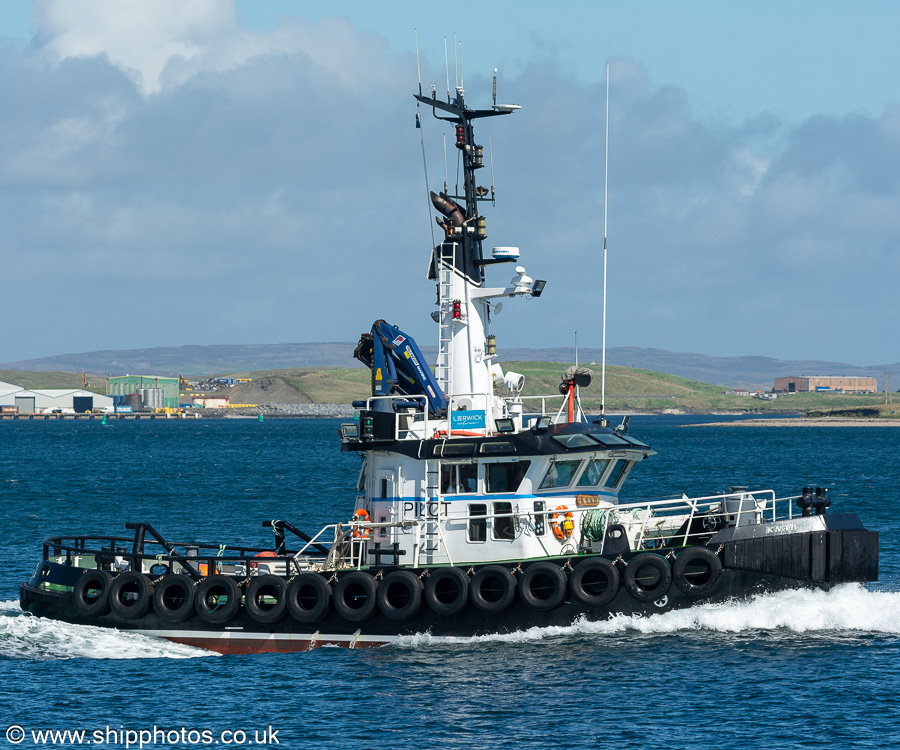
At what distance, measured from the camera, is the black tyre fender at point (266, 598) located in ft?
69.3

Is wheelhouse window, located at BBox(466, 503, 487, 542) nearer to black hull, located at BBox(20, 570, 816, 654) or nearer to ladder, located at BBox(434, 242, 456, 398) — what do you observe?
black hull, located at BBox(20, 570, 816, 654)

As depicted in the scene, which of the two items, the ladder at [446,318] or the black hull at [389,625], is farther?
the ladder at [446,318]

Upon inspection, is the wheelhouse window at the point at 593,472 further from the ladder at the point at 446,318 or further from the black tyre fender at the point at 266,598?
the black tyre fender at the point at 266,598

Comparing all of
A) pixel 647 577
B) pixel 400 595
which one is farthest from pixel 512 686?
pixel 647 577

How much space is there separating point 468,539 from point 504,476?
125 centimetres

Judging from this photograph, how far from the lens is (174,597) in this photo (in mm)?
21953

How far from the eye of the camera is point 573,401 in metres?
21.5

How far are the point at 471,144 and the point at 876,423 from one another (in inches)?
6054

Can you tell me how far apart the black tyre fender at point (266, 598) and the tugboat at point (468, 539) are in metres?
0.03

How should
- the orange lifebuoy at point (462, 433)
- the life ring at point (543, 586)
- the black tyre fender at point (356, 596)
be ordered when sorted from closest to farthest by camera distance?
the life ring at point (543, 586), the black tyre fender at point (356, 596), the orange lifebuoy at point (462, 433)

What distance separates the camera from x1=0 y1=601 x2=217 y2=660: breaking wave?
21281 millimetres

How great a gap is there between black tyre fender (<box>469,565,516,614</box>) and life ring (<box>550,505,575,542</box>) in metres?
1.28

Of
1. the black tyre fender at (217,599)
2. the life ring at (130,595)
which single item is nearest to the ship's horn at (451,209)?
the black tyre fender at (217,599)

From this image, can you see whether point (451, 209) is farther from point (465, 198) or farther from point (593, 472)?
point (593, 472)
